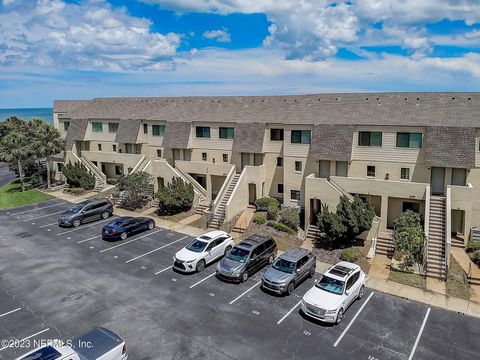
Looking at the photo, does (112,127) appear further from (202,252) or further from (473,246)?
(473,246)

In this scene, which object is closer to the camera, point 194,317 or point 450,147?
point 194,317

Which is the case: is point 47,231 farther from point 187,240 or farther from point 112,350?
point 112,350

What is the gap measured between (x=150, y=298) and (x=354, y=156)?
18.9m

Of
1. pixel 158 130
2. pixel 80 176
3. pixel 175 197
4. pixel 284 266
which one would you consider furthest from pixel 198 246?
pixel 80 176

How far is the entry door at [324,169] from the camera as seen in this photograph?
102 ft

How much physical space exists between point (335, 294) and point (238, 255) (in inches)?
249

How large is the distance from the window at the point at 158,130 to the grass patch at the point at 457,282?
97.1 ft

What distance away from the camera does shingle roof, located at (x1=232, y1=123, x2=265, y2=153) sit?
1345 inches

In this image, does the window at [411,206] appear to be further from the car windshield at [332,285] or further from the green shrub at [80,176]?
the green shrub at [80,176]

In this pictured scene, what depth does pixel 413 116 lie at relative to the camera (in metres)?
28.7

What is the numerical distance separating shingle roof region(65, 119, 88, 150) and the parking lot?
77.3 ft

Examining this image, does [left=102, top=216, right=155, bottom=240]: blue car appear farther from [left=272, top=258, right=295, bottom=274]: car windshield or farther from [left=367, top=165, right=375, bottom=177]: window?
[left=367, top=165, right=375, bottom=177]: window

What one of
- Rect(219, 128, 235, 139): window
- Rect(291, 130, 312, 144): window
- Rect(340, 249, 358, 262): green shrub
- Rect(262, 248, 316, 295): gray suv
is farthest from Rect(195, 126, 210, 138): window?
Rect(262, 248, 316, 295): gray suv

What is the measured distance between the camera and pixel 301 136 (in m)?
32.3
